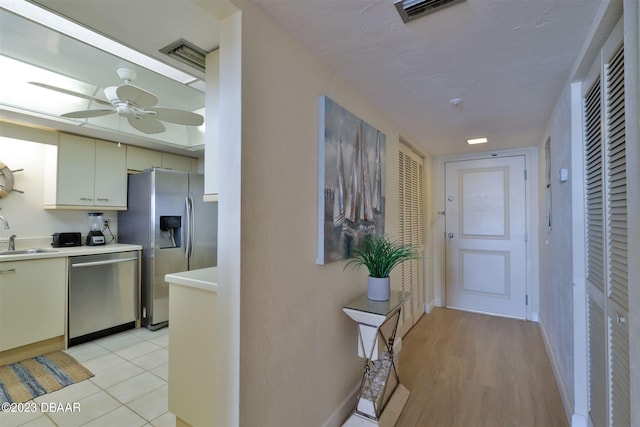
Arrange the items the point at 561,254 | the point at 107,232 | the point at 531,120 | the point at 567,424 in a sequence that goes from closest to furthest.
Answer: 1. the point at 567,424
2. the point at 561,254
3. the point at 531,120
4. the point at 107,232

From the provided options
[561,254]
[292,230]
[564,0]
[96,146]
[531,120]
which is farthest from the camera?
[96,146]

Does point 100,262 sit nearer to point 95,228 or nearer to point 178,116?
point 95,228

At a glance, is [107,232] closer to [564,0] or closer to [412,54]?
[412,54]

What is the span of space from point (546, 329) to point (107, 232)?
5018mm

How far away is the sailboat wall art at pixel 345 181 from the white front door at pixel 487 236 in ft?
7.41

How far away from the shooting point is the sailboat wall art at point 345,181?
63.7 inches

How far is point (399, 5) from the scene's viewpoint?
3.92 ft

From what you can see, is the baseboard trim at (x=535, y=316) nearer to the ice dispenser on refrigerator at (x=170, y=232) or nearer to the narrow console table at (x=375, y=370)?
the narrow console table at (x=375, y=370)

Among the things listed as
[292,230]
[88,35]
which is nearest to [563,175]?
[292,230]

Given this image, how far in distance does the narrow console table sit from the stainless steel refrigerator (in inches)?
97.4

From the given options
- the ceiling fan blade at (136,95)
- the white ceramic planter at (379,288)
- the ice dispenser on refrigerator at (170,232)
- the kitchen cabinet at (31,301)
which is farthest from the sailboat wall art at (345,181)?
the kitchen cabinet at (31,301)

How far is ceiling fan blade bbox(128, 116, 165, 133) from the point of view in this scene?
7.78 ft

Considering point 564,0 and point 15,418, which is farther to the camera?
point 15,418

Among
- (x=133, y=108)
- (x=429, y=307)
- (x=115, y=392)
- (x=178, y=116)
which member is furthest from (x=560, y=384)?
(x=133, y=108)
